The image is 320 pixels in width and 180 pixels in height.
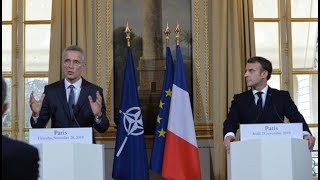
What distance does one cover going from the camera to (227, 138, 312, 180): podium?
446 cm

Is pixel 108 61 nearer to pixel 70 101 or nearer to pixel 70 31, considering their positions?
pixel 70 31

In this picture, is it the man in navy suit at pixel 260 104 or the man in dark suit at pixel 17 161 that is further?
the man in navy suit at pixel 260 104

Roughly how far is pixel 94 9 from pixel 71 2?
260 millimetres

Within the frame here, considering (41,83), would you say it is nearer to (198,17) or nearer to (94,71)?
(94,71)

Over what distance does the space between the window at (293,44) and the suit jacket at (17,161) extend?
5.07 m

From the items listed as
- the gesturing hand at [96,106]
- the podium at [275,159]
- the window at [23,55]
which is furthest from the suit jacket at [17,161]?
the window at [23,55]

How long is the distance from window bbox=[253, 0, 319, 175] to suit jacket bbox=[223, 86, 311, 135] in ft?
5.65

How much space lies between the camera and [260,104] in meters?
Result: 5.25

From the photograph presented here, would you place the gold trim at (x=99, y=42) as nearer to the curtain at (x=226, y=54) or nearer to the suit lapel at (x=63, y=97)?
the curtain at (x=226, y=54)

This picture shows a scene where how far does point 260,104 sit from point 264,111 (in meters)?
0.07

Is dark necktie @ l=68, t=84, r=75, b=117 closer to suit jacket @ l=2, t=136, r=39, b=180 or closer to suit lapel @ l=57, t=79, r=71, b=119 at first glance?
suit lapel @ l=57, t=79, r=71, b=119

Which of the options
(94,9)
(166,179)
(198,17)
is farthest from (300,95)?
(94,9)

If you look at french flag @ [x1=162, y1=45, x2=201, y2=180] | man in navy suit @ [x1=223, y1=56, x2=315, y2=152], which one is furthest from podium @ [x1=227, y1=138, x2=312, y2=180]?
french flag @ [x1=162, y1=45, x2=201, y2=180]

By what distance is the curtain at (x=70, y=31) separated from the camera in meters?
6.57
